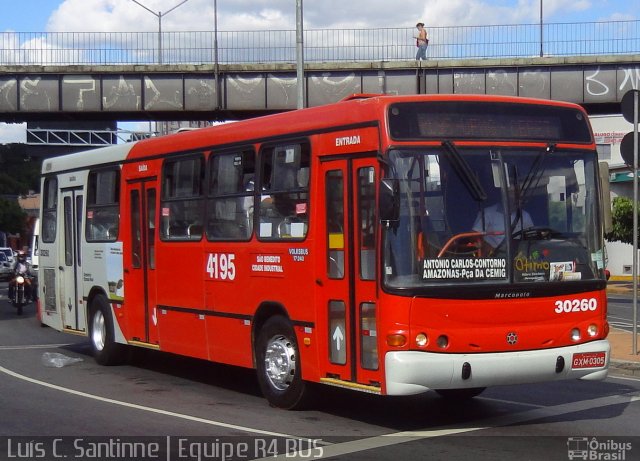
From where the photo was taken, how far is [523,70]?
33906 millimetres

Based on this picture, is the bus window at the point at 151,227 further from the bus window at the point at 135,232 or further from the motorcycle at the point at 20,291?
the motorcycle at the point at 20,291

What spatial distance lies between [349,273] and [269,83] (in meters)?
24.8

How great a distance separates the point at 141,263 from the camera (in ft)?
48.9

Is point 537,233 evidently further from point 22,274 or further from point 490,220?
point 22,274

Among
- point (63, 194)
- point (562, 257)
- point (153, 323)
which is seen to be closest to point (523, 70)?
point (63, 194)

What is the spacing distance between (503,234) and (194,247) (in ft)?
15.2

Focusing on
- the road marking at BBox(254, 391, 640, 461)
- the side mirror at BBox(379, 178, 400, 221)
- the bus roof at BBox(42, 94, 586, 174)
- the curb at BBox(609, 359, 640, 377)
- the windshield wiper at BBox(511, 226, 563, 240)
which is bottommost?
the curb at BBox(609, 359, 640, 377)

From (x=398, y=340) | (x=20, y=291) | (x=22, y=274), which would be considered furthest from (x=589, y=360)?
(x=22, y=274)

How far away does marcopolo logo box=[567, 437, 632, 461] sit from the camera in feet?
29.0

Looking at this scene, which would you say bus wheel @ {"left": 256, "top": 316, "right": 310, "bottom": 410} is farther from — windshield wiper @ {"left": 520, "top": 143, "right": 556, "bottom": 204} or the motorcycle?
the motorcycle

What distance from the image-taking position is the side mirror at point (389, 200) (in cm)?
962

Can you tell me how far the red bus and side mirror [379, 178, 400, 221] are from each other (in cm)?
2

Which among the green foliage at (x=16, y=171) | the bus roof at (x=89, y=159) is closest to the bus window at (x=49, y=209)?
the bus roof at (x=89, y=159)

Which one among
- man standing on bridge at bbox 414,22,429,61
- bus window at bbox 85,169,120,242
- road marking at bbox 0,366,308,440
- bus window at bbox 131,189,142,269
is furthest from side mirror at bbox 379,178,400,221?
man standing on bridge at bbox 414,22,429,61
